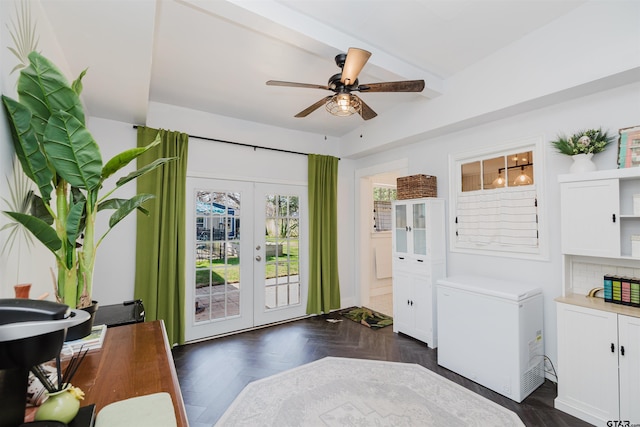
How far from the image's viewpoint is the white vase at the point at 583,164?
7.65ft

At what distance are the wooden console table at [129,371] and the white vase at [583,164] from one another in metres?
3.08

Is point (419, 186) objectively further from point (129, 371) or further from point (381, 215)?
point (129, 371)

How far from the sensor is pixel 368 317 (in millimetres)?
4398

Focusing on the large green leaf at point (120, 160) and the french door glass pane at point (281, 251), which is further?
the french door glass pane at point (281, 251)

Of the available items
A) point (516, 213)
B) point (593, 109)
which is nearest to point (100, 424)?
point (516, 213)

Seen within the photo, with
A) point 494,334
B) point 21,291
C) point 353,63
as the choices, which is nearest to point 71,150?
point 21,291

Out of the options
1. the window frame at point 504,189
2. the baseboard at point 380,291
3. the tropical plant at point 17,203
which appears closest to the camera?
the tropical plant at point 17,203

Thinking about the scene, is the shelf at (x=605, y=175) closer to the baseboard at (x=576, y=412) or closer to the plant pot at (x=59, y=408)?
the baseboard at (x=576, y=412)

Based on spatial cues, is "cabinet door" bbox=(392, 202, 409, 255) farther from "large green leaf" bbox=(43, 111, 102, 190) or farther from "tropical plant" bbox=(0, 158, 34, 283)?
"tropical plant" bbox=(0, 158, 34, 283)

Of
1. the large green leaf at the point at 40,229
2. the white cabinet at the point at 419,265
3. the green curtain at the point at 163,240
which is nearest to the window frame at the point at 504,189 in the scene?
the white cabinet at the point at 419,265

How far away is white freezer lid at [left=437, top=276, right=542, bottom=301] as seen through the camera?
2.50 meters

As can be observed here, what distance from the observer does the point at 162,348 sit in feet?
4.92

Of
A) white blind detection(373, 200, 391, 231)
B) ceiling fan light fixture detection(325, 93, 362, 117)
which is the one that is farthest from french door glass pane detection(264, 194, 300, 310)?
ceiling fan light fixture detection(325, 93, 362, 117)

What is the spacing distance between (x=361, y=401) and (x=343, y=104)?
2.40 metres
